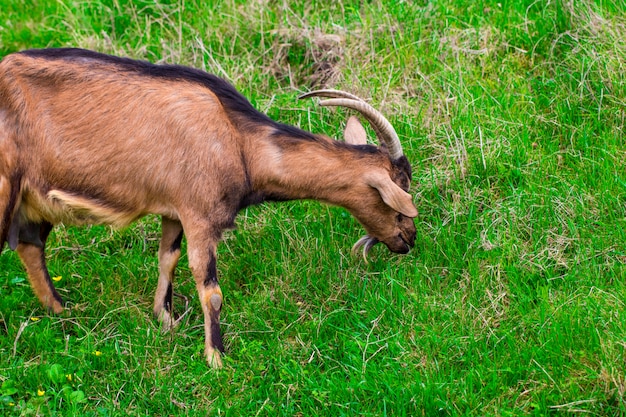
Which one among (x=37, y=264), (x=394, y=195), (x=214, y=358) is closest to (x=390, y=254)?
(x=394, y=195)

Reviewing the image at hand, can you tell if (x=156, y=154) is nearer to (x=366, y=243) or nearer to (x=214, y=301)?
(x=214, y=301)

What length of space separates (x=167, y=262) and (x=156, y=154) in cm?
89

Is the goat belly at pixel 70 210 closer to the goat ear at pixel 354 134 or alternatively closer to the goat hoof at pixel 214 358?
the goat hoof at pixel 214 358

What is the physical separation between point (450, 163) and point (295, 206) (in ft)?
3.76

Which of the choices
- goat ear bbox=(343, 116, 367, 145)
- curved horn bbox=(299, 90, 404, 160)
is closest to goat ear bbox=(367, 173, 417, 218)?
curved horn bbox=(299, 90, 404, 160)

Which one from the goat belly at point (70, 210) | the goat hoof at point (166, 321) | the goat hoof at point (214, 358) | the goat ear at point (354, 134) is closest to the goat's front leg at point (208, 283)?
the goat hoof at point (214, 358)

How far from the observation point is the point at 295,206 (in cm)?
674

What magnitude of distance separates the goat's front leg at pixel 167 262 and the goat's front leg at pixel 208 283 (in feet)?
1.62

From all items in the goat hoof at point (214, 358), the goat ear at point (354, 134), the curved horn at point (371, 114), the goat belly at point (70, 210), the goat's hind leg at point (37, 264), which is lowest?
the goat hoof at point (214, 358)

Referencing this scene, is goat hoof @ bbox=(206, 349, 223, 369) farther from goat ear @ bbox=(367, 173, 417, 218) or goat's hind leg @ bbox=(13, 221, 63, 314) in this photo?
goat ear @ bbox=(367, 173, 417, 218)

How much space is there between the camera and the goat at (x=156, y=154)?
18.3 feet

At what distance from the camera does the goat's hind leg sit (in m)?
6.17

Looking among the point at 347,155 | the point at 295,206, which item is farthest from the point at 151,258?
the point at 347,155

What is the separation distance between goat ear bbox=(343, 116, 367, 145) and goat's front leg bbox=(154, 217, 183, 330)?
49.2 inches
